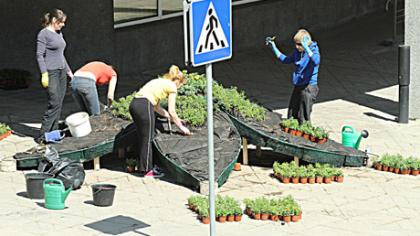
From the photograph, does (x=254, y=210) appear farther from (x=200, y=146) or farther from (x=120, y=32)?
(x=120, y=32)

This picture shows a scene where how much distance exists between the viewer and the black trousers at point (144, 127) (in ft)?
45.7

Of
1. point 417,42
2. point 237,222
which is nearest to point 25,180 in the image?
point 237,222

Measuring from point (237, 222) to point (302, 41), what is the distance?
3716mm

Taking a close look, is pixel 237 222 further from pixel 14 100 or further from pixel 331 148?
pixel 14 100

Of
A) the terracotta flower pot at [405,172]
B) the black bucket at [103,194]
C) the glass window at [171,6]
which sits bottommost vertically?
the black bucket at [103,194]

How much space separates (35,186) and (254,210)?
8.54 feet

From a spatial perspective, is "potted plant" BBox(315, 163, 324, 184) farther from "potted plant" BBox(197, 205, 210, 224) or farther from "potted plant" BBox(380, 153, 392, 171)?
"potted plant" BBox(197, 205, 210, 224)

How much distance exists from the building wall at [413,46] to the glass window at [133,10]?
5.64m

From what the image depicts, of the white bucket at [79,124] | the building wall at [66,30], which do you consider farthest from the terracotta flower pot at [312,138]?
the building wall at [66,30]

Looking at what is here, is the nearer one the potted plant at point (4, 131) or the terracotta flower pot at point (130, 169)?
the terracotta flower pot at point (130, 169)

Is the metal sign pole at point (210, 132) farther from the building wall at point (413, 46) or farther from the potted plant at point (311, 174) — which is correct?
the building wall at point (413, 46)

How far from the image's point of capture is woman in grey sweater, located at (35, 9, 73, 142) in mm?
14984

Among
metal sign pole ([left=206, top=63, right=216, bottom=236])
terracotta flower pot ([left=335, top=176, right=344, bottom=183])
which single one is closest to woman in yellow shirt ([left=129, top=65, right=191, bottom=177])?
terracotta flower pot ([left=335, top=176, right=344, bottom=183])

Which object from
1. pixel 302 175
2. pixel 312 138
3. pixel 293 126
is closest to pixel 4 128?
pixel 293 126
